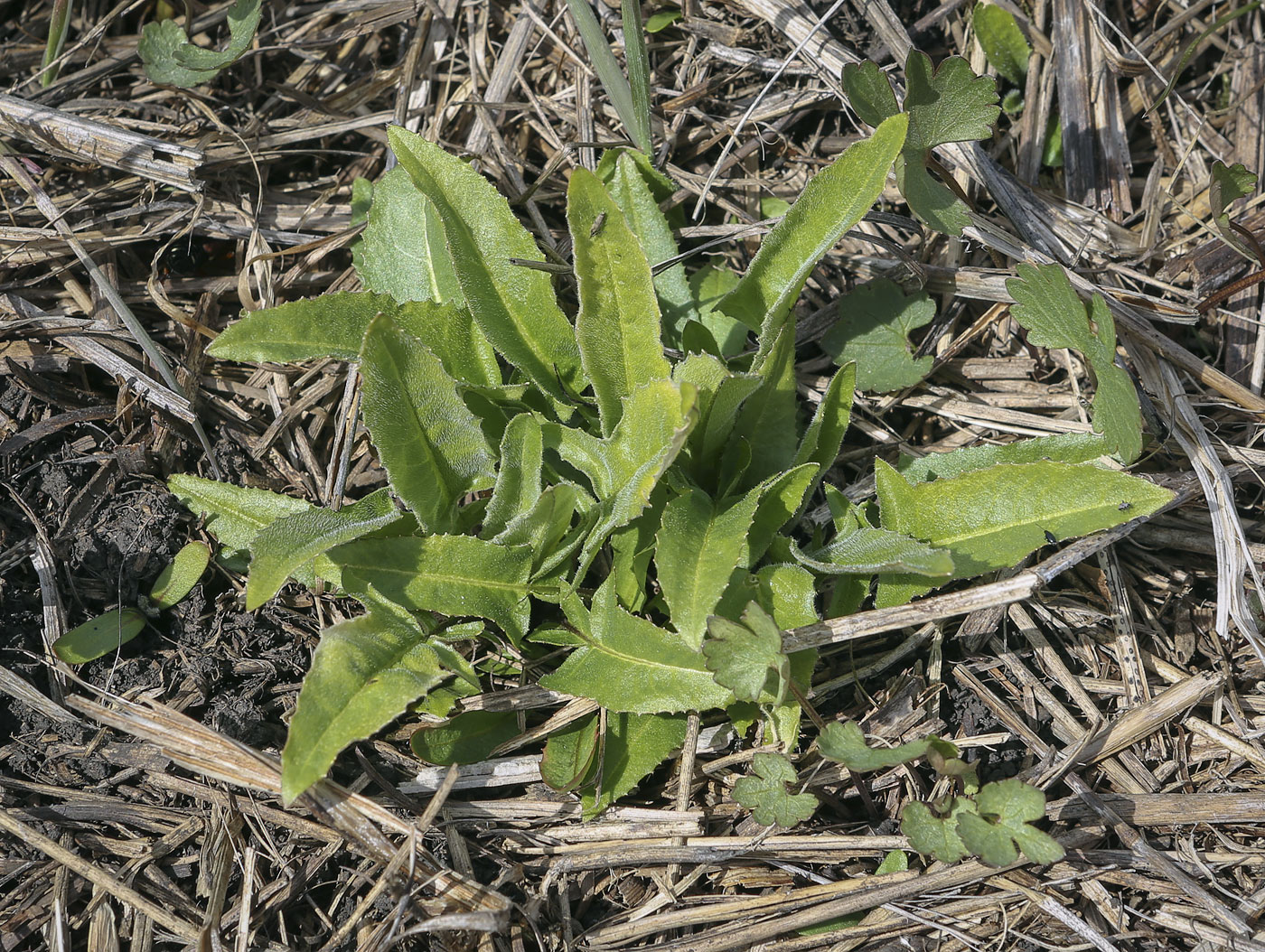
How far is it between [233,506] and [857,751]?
1.41 m

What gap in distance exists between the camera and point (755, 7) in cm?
252

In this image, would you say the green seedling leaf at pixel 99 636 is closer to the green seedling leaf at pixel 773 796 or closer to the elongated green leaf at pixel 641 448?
the elongated green leaf at pixel 641 448

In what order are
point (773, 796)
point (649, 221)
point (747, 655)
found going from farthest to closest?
point (649, 221) < point (773, 796) < point (747, 655)

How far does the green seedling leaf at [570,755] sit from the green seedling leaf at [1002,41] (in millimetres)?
1992

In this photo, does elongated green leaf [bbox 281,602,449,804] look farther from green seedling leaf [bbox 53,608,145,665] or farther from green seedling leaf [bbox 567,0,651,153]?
green seedling leaf [bbox 567,0,651,153]

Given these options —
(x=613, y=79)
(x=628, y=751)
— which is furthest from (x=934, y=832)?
(x=613, y=79)

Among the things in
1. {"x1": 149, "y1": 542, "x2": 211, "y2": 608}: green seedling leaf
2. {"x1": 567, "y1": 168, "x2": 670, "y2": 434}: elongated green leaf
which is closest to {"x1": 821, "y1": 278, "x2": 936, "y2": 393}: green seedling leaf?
{"x1": 567, "y1": 168, "x2": 670, "y2": 434}: elongated green leaf

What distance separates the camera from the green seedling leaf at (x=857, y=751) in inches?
66.7

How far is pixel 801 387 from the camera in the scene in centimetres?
238

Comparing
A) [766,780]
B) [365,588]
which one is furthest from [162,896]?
[766,780]

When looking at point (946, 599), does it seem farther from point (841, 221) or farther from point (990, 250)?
point (990, 250)

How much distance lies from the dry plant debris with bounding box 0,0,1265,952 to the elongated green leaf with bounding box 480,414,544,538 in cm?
38

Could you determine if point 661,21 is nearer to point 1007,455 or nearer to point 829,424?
point 829,424

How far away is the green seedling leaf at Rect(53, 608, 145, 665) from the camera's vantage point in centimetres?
205
